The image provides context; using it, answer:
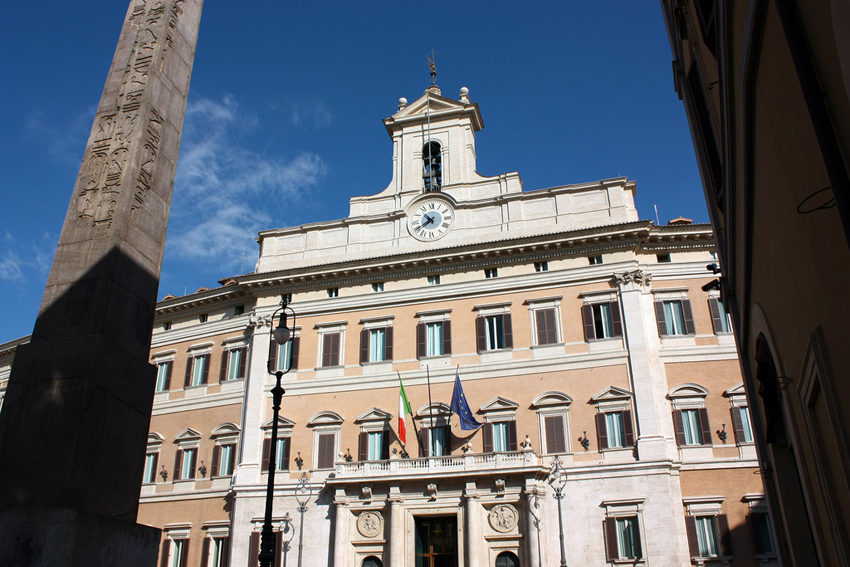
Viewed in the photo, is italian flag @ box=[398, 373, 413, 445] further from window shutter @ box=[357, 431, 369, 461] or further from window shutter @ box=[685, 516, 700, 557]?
window shutter @ box=[685, 516, 700, 557]

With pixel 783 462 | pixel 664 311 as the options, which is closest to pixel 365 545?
pixel 664 311

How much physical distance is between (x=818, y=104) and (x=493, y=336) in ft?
74.6

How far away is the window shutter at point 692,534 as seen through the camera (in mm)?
21906

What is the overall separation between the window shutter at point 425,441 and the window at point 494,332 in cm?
356

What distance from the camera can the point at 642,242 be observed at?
A: 2664 centimetres

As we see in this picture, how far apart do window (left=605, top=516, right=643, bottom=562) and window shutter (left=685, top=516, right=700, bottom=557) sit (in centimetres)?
154

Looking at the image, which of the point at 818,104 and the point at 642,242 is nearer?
the point at 818,104

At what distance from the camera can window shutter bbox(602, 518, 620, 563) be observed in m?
22.2

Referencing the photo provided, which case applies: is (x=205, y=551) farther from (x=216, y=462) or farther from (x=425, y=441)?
(x=425, y=441)

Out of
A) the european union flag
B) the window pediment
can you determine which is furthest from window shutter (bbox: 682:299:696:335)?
the european union flag

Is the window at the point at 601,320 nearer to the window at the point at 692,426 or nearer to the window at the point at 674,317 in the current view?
the window at the point at 674,317

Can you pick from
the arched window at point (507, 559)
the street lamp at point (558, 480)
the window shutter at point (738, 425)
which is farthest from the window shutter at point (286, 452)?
the window shutter at point (738, 425)

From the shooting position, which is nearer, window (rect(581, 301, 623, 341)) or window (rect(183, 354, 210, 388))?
window (rect(581, 301, 623, 341))

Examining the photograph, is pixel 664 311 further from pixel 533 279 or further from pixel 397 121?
pixel 397 121
